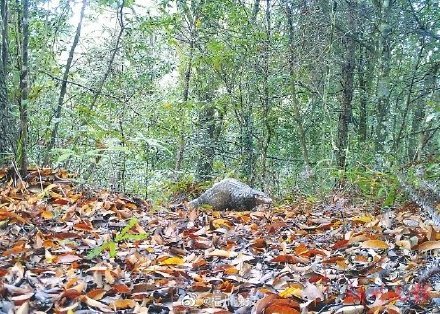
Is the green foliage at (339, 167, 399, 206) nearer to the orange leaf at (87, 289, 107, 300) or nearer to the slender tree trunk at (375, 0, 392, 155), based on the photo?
the slender tree trunk at (375, 0, 392, 155)

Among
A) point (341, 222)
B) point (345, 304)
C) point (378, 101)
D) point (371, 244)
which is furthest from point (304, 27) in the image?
point (345, 304)

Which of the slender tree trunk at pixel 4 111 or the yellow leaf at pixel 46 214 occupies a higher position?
the slender tree trunk at pixel 4 111

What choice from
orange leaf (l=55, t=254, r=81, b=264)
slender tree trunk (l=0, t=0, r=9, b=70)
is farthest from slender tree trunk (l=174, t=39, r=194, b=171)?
orange leaf (l=55, t=254, r=81, b=264)

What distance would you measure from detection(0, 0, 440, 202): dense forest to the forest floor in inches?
58.1

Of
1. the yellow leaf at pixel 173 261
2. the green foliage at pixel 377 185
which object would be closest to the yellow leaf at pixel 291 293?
the yellow leaf at pixel 173 261

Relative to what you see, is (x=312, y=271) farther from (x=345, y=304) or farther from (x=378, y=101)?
(x=378, y=101)

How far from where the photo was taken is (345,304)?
6.58 feet

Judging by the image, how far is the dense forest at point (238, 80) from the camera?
5910mm

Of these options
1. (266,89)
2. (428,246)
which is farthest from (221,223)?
(266,89)

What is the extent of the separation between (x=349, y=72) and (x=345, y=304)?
597cm

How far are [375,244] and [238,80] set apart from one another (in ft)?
17.1

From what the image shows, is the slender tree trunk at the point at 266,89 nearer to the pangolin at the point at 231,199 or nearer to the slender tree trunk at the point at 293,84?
the slender tree trunk at the point at 293,84

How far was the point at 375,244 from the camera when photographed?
284 centimetres

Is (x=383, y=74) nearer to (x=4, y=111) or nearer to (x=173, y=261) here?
(x=4, y=111)
